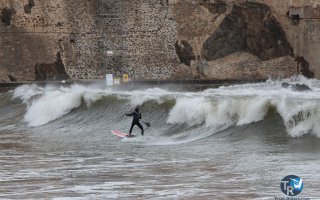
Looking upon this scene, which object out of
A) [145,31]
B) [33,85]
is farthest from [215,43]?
[33,85]

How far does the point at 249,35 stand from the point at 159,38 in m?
4.23

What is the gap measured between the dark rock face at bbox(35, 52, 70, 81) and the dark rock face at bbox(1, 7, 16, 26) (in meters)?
2.18

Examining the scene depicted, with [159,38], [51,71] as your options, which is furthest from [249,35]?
[51,71]

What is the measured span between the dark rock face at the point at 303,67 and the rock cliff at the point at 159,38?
47 mm

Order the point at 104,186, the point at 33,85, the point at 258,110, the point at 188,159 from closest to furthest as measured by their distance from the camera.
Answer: the point at 104,186, the point at 188,159, the point at 258,110, the point at 33,85

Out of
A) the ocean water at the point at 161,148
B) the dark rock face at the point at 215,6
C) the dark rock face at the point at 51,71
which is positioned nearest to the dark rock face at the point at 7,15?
the dark rock face at the point at 51,71

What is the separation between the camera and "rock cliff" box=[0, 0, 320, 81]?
31.0 meters

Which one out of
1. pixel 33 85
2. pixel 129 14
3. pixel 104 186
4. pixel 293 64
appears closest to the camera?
pixel 104 186

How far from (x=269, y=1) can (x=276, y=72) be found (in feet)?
10.8

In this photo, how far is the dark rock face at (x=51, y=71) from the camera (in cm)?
3119

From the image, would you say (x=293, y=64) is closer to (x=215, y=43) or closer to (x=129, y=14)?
(x=215, y=43)

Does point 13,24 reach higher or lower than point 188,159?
higher

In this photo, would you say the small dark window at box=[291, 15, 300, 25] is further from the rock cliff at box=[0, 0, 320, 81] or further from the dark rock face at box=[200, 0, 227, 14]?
the dark rock face at box=[200, 0, 227, 14]

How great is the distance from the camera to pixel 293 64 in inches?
1358
